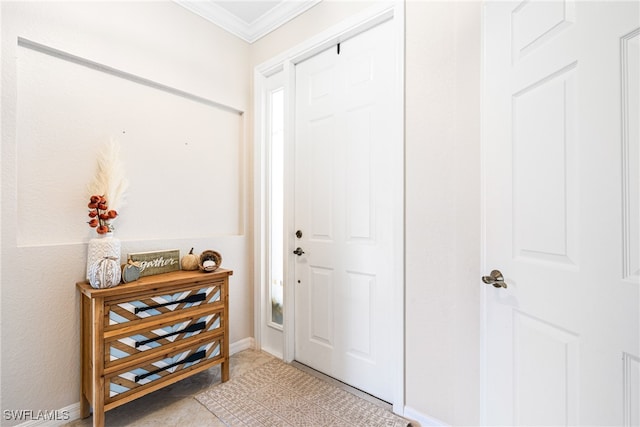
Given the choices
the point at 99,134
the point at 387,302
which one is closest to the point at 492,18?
the point at 387,302

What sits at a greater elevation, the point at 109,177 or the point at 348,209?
the point at 109,177

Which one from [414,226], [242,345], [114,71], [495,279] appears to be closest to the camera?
[495,279]

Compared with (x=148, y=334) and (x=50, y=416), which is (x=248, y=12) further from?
(x=50, y=416)

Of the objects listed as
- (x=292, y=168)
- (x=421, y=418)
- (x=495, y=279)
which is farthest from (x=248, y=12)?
(x=421, y=418)

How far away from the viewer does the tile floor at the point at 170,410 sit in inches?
62.6

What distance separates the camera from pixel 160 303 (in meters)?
1.68

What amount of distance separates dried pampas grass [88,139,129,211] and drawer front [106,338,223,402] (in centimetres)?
95

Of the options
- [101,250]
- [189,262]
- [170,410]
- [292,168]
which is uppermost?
[292,168]

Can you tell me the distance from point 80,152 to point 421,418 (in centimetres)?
248

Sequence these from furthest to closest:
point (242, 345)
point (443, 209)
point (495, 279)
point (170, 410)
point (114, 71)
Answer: point (242, 345) → point (114, 71) → point (170, 410) → point (443, 209) → point (495, 279)

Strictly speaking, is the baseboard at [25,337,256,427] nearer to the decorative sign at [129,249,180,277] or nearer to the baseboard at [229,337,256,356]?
the decorative sign at [129,249,180,277]

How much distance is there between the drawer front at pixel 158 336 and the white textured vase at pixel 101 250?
439 millimetres

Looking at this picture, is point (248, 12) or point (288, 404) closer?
point (288, 404)

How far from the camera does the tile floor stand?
1.59 metres
